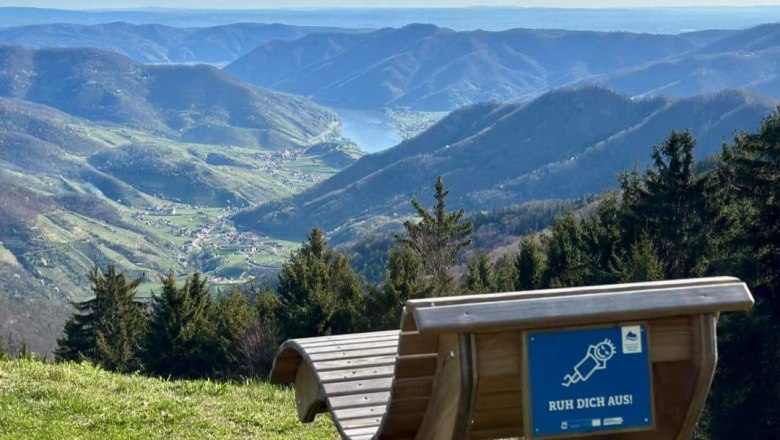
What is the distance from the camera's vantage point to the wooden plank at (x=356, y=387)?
4.95 metres

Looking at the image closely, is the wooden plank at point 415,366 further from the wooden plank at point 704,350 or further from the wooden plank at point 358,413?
the wooden plank at point 704,350

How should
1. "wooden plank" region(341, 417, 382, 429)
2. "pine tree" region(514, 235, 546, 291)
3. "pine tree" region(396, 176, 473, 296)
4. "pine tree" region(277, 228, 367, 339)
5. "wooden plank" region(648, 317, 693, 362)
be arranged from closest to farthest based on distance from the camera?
"wooden plank" region(648, 317, 693, 362) < "wooden plank" region(341, 417, 382, 429) < "pine tree" region(277, 228, 367, 339) < "pine tree" region(514, 235, 546, 291) < "pine tree" region(396, 176, 473, 296)

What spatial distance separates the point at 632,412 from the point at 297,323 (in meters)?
27.3

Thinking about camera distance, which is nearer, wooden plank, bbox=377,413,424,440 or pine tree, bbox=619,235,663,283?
wooden plank, bbox=377,413,424,440

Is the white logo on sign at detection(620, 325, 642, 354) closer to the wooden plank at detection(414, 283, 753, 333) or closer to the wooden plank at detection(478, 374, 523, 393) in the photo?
the wooden plank at detection(414, 283, 753, 333)

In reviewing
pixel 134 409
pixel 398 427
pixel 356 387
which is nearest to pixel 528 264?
pixel 134 409

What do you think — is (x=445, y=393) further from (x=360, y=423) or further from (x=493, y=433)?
(x=360, y=423)

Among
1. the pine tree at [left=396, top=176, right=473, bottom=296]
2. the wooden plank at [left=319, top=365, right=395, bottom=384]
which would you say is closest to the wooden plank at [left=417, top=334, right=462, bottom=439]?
the wooden plank at [left=319, top=365, right=395, bottom=384]

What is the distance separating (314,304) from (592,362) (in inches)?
1104

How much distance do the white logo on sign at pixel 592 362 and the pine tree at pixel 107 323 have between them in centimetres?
4040

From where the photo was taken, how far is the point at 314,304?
31.3m

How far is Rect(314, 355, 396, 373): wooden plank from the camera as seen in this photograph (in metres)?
5.15

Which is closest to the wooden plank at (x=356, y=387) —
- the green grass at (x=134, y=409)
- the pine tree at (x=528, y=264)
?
the green grass at (x=134, y=409)

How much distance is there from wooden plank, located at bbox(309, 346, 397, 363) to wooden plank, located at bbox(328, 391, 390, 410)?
37 centimetres
